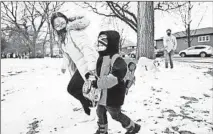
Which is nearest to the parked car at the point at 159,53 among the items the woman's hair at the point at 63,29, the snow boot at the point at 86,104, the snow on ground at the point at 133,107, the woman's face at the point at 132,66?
the snow on ground at the point at 133,107

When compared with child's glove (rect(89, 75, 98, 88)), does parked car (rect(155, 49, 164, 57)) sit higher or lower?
higher

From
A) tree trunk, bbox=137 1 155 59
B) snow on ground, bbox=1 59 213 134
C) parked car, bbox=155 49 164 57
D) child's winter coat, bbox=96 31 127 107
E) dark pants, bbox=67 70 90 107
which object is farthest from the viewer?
parked car, bbox=155 49 164 57

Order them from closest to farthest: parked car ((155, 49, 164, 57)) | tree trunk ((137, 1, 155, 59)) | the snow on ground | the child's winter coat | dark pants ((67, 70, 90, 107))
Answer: the child's winter coat < dark pants ((67, 70, 90, 107)) < the snow on ground < tree trunk ((137, 1, 155, 59)) < parked car ((155, 49, 164, 57))

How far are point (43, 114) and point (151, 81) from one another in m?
1.07

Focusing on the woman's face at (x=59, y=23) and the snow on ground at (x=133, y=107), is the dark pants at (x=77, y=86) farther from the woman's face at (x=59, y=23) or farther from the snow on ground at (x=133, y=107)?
the woman's face at (x=59, y=23)

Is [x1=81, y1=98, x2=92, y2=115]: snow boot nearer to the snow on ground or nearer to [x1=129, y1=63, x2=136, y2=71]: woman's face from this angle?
the snow on ground

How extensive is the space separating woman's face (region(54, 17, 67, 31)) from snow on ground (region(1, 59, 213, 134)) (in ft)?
1.72

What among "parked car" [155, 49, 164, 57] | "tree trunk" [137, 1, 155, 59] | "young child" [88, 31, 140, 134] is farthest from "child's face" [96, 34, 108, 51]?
"parked car" [155, 49, 164, 57]

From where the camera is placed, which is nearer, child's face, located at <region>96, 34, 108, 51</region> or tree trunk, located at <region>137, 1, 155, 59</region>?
child's face, located at <region>96, 34, 108, 51</region>

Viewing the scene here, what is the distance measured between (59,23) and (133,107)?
941 millimetres

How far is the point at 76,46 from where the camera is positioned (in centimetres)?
129

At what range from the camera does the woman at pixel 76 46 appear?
1.24 meters

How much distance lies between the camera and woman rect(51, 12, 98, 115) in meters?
1.24

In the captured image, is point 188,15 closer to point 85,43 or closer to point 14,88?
point 85,43
